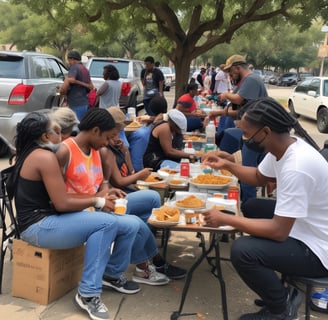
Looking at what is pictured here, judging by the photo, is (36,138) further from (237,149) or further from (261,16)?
(261,16)

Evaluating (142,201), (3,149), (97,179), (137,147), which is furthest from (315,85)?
(97,179)

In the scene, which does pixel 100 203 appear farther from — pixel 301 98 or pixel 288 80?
pixel 288 80

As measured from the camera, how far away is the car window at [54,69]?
8.40 meters

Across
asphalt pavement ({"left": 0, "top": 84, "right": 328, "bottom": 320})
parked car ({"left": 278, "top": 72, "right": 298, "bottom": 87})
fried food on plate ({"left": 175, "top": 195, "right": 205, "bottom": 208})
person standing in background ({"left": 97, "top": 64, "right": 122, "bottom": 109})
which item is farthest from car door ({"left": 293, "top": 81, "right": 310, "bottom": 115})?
parked car ({"left": 278, "top": 72, "right": 298, "bottom": 87})

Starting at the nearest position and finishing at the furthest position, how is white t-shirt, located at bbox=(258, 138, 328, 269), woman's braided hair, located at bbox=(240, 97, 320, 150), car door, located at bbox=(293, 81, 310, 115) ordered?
white t-shirt, located at bbox=(258, 138, 328, 269), woman's braided hair, located at bbox=(240, 97, 320, 150), car door, located at bbox=(293, 81, 310, 115)

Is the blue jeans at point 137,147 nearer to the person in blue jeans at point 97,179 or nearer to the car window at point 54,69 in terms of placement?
Result: the person in blue jeans at point 97,179

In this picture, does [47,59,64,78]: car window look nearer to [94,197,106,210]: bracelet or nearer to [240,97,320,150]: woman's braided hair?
[94,197,106,210]: bracelet

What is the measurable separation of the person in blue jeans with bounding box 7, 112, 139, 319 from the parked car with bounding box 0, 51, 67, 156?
11.7 ft

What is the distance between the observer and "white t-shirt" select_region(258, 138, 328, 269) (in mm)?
2512

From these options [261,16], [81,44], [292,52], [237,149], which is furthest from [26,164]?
[292,52]

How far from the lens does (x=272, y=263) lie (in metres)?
2.69

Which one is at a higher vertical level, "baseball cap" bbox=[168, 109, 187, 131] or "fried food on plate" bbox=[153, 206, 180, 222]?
"baseball cap" bbox=[168, 109, 187, 131]

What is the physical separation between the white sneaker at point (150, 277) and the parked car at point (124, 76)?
779cm

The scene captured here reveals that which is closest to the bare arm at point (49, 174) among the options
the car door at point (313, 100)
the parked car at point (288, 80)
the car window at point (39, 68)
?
the car window at point (39, 68)
